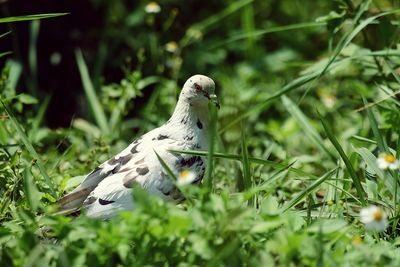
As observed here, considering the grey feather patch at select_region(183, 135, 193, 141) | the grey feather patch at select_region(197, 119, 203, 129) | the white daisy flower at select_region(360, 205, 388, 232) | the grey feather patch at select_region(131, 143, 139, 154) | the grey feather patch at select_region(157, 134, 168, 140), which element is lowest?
the white daisy flower at select_region(360, 205, 388, 232)

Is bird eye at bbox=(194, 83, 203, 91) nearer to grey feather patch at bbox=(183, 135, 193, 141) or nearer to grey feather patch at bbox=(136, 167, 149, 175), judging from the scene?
grey feather patch at bbox=(183, 135, 193, 141)

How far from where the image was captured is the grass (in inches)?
89.4

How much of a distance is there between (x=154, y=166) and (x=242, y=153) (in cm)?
33

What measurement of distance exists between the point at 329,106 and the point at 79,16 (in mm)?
1762

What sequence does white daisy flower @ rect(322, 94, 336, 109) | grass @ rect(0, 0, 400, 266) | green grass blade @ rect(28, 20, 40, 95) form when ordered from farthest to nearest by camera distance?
1. green grass blade @ rect(28, 20, 40, 95)
2. white daisy flower @ rect(322, 94, 336, 109)
3. grass @ rect(0, 0, 400, 266)

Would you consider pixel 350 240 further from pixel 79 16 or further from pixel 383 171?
pixel 79 16

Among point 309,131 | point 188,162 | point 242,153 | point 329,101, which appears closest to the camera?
point 242,153

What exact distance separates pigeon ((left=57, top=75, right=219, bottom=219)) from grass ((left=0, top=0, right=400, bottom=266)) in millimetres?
152

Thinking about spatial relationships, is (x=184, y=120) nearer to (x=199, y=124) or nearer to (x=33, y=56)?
(x=199, y=124)

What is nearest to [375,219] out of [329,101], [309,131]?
[309,131]

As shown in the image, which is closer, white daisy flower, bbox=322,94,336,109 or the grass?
the grass

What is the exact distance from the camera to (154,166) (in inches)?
114

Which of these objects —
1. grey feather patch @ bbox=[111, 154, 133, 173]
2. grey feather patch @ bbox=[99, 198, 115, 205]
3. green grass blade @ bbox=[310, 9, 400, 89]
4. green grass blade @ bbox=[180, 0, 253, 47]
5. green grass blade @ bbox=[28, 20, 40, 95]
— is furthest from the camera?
green grass blade @ bbox=[180, 0, 253, 47]

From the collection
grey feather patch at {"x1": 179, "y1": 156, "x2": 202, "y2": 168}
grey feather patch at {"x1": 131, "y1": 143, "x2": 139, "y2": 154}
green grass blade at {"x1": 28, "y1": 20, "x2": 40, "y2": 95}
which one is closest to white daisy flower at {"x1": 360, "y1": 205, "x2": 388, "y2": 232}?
grey feather patch at {"x1": 179, "y1": 156, "x2": 202, "y2": 168}
